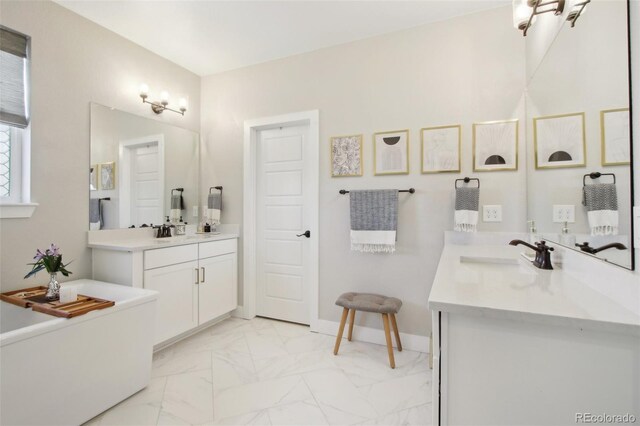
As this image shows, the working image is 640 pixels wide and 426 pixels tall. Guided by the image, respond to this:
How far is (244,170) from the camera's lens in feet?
9.88

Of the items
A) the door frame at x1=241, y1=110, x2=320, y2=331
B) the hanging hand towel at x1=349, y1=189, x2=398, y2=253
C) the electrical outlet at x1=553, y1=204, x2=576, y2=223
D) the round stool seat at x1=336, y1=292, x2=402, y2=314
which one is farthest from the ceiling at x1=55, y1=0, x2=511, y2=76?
the round stool seat at x1=336, y1=292, x2=402, y2=314

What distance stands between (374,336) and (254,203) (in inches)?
68.0

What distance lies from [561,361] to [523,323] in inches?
5.0

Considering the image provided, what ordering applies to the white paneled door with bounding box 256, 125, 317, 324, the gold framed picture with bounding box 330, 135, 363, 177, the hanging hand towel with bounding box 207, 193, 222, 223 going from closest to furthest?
the gold framed picture with bounding box 330, 135, 363, 177, the white paneled door with bounding box 256, 125, 317, 324, the hanging hand towel with bounding box 207, 193, 222, 223

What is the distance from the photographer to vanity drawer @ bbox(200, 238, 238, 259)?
2.62 metres

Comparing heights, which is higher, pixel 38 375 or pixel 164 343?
pixel 38 375

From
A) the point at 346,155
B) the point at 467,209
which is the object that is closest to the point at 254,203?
the point at 346,155

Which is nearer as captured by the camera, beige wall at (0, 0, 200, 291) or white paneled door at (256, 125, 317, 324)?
beige wall at (0, 0, 200, 291)

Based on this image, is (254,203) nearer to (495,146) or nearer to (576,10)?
(495,146)

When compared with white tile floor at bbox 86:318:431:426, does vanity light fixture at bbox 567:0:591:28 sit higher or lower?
higher

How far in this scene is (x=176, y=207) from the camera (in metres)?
2.93

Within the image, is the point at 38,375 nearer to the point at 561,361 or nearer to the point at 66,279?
the point at 66,279

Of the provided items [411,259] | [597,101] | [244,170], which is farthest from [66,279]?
[597,101]

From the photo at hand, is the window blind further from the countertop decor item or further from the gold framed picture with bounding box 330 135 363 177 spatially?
the gold framed picture with bounding box 330 135 363 177
